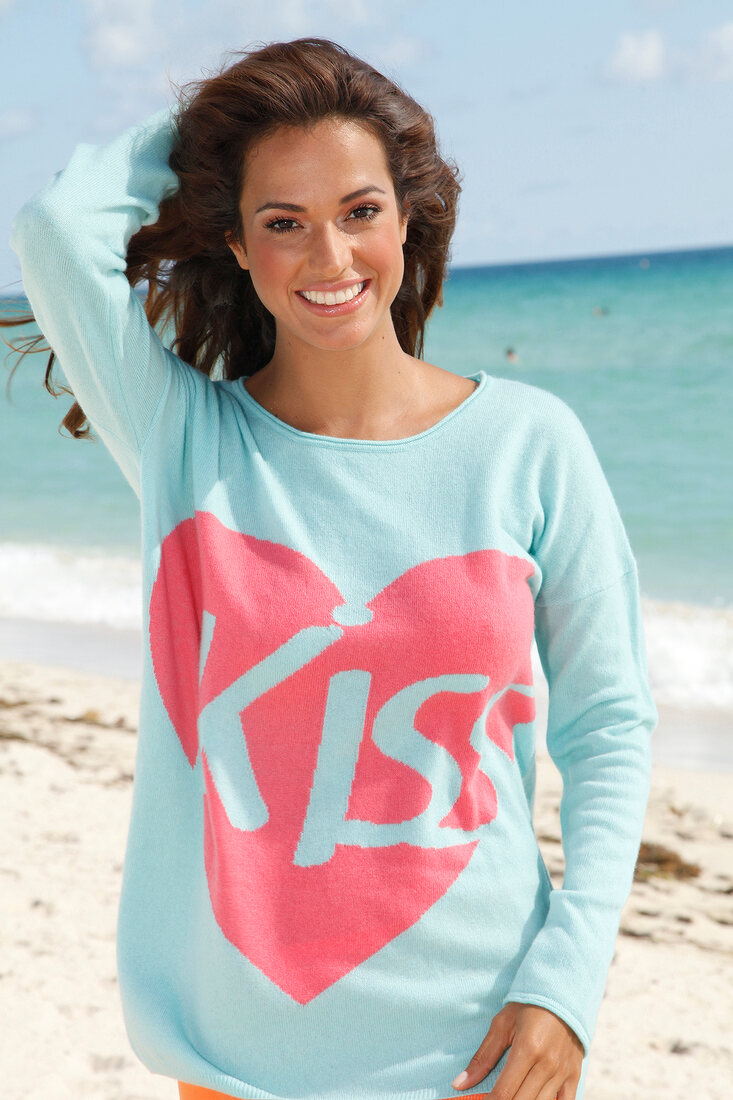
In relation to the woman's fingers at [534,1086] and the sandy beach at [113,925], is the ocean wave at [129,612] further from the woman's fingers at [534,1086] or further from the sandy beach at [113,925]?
the woman's fingers at [534,1086]

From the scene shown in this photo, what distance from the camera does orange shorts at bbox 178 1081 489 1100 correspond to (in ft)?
5.07

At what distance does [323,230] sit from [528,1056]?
1.19 metres

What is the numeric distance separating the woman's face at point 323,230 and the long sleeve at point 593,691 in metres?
0.37

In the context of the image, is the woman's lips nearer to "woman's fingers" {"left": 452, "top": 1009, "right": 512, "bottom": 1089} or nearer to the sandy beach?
"woman's fingers" {"left": 452, "top": 1009, "right": 512, "bottom": 1089}

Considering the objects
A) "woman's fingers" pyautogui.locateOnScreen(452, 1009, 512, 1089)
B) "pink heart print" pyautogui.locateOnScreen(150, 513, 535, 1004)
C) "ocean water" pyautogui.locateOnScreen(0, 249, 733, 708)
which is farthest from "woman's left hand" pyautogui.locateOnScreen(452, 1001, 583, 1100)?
"ocean water" pyautogui.locateOnScreen(0, 249, 733, 708)

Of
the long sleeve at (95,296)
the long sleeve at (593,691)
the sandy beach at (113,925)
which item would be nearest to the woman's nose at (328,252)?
the long sleeve at (95,296)

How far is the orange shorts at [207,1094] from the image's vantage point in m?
1.54

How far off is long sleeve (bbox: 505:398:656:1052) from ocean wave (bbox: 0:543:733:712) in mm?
4137

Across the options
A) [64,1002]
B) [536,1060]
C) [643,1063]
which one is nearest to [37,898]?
[64,1002]

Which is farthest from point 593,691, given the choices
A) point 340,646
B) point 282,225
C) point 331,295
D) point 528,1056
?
point 282,225

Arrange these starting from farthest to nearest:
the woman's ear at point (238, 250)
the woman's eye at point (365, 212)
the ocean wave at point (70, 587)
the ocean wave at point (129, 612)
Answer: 1. the ocean wave at point (70, 587)
2. the ocean wave at point (129, 612)
3. the woman's ear at point (238, 250)
4. the woman's eye at point (365, 212)

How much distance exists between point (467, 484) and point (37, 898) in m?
2.76

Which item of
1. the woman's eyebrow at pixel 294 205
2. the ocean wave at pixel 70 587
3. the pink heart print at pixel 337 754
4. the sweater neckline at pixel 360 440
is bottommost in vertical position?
the ocean wave at pixel 70 587

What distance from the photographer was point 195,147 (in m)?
1.81
